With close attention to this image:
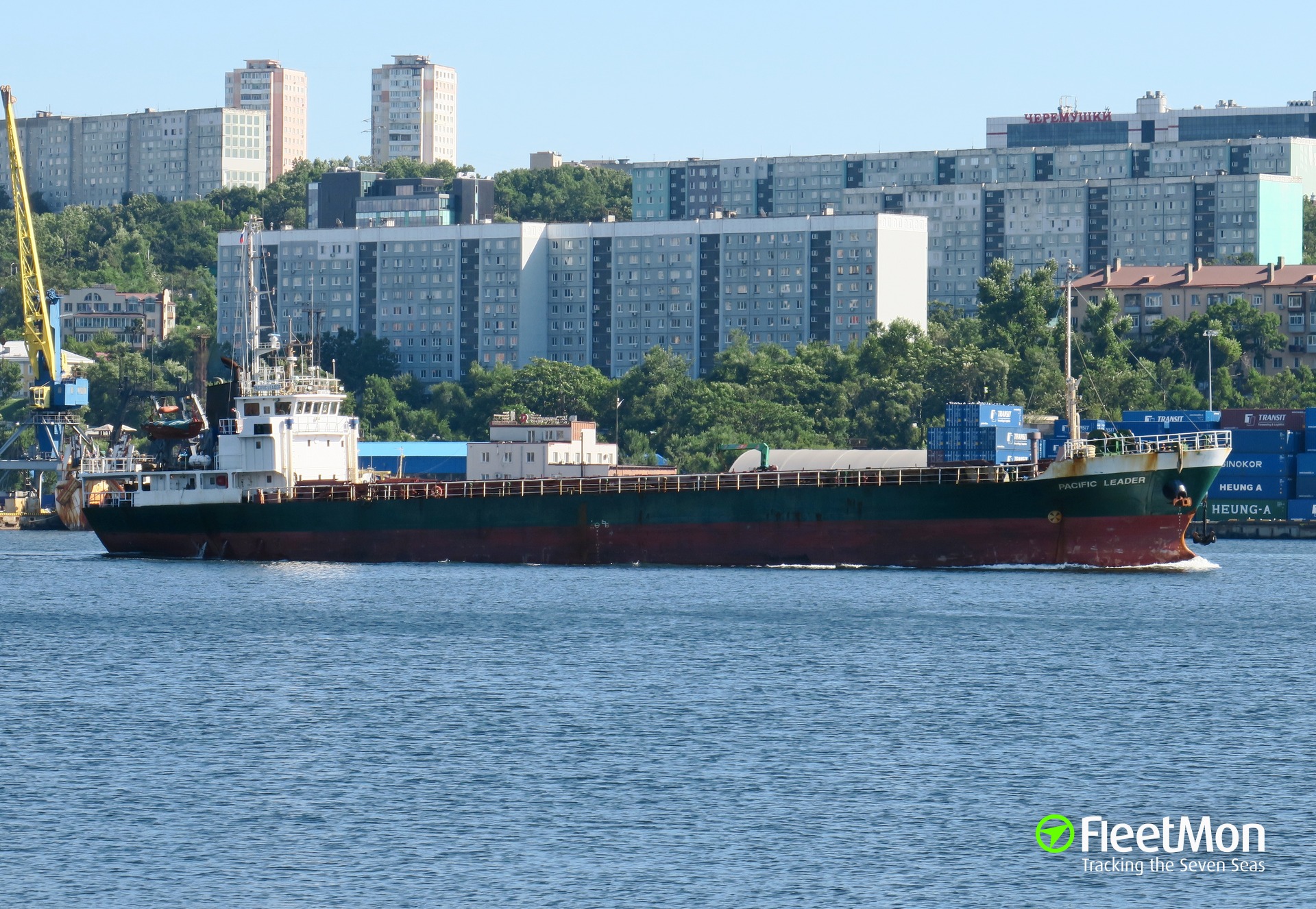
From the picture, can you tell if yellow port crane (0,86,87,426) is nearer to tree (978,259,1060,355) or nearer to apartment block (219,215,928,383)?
apartment block (219,215,928,383)

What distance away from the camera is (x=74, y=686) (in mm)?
42281

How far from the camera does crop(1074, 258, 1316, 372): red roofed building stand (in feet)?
526

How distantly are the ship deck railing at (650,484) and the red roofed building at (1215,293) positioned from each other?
97.2 m

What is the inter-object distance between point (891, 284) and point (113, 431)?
2601 inches

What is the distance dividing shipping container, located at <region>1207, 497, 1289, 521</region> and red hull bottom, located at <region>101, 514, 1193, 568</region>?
4288 cm

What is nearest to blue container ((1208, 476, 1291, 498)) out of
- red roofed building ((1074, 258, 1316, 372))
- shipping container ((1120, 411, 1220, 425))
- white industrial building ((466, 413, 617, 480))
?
shipping container ((1120, 411, 1220, 425))

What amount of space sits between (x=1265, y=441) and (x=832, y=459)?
77.8 ft

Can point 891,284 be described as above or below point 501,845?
above

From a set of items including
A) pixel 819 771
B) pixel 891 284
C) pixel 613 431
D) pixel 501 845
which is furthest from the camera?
pixel 891 284

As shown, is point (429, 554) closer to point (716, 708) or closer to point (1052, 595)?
point (1052, 595)

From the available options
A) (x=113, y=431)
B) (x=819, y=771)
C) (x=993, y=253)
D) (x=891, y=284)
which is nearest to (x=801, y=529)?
(x=819, y=771)

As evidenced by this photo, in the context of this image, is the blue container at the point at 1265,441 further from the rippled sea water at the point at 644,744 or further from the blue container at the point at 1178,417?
the rippled sea water at the point at 644,744

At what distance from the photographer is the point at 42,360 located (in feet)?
A: 404

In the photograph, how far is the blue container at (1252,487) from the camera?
342 feet
